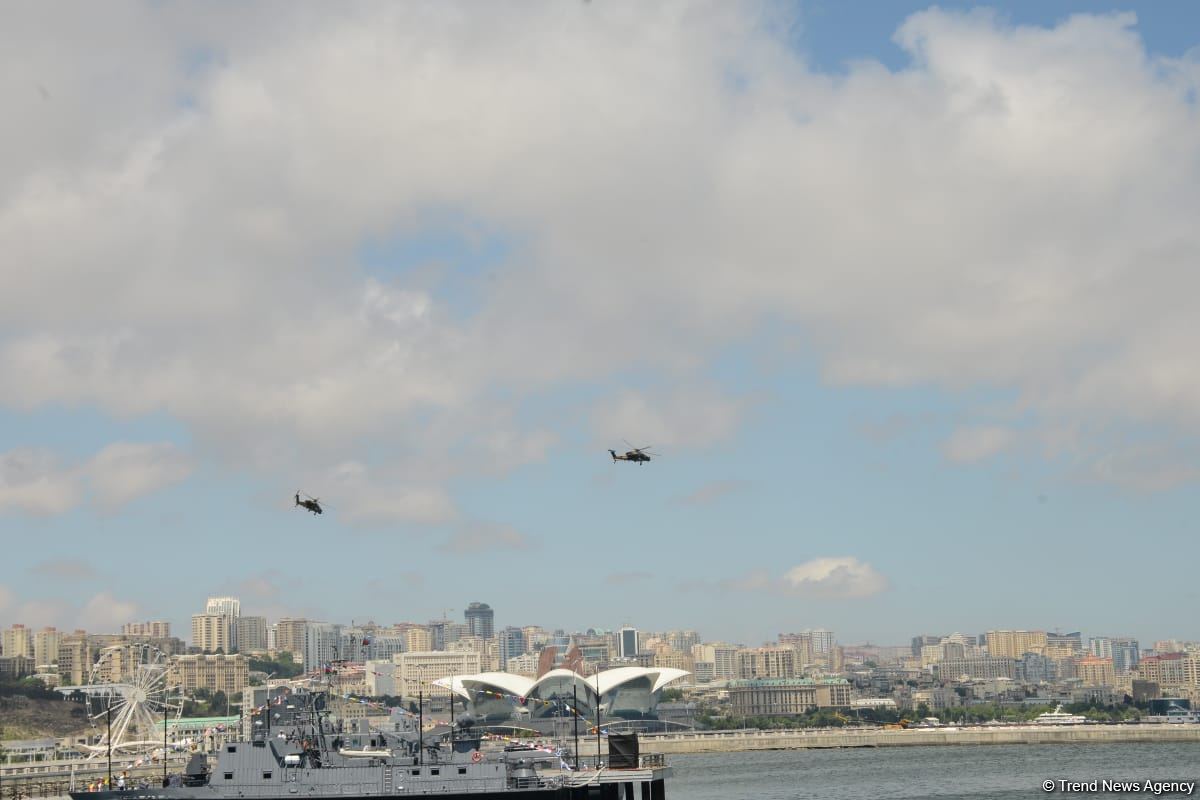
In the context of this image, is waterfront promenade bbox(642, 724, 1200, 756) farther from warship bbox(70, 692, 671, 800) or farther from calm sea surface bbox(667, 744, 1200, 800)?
warship bbox(70, 692, 671, 800)

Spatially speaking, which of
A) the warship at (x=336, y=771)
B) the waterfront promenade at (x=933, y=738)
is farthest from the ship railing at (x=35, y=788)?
the waterfront promenade at (x=933, y=738)

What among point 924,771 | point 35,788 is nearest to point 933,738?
point 924,771

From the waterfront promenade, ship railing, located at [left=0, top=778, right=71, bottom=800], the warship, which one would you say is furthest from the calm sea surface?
Result: ship railing, located at [left=0, top=778, right=71, bottom=800]

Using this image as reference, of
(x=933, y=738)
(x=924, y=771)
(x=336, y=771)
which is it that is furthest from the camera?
(x=933, y=738)

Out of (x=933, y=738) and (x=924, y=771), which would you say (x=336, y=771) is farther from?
(x=933, y=738)

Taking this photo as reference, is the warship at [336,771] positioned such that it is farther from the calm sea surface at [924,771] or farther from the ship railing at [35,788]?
the calm sea surface at [924,771]

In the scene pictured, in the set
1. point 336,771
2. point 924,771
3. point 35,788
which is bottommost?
point 924,771

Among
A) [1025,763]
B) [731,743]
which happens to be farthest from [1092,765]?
Result: [731,743]
